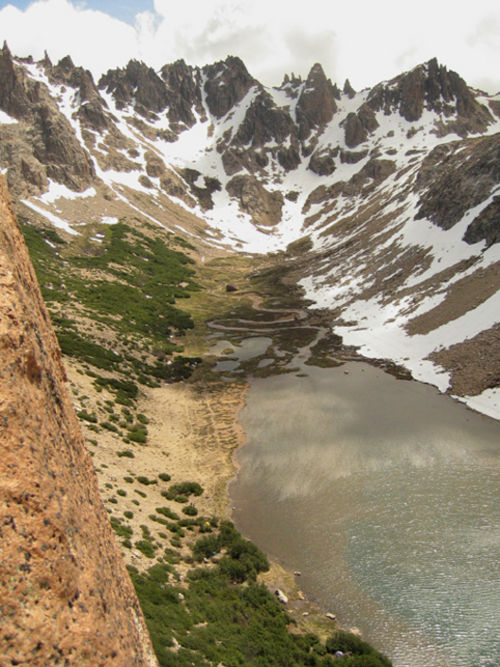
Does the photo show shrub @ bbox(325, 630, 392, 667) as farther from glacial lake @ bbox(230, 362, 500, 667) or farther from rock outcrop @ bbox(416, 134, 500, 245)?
rock outcrop @ bbox(416, 134, 500, 245)

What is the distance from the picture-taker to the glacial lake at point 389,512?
18.1 meters

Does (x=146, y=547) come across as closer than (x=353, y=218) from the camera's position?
Yes

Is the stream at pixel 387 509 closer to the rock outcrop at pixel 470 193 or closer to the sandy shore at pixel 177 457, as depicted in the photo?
the sandy shore at pixel 177 457

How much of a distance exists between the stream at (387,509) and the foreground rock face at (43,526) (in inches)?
614

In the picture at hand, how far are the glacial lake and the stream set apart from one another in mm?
68

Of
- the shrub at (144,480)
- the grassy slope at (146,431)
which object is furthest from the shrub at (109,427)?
the shrub at (144,480)

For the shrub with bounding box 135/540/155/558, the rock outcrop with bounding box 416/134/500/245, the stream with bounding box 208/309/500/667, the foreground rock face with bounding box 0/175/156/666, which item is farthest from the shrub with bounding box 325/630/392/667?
the rock outcrop with bounding box 416/134/500/245

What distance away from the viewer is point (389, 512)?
80.5 ft

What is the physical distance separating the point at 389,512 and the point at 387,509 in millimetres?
289

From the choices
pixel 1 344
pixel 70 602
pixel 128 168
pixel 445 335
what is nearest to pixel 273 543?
pixel 70 602

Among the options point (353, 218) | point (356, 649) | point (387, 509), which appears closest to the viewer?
point (356, 649)

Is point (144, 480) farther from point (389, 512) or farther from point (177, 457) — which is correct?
point (389, 512)

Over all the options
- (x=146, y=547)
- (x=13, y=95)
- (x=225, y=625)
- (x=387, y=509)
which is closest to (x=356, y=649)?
(x=225, y=625)

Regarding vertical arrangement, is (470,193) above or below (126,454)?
above
